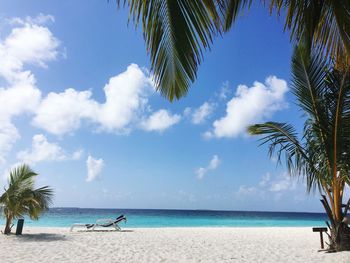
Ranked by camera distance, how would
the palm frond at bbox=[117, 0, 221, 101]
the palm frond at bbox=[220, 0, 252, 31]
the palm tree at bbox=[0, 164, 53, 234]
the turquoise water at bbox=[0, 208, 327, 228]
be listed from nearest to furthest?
the palm frond at bbox=[117, 0, 221, 101] < the palm frond at bbox=[220, 0, 252, 31] < the palm tree at bbox=[0, 164, 53, 234] < the turquoise water at bbox=[0, 208, 327, 228]

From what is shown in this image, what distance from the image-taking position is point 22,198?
11164 mm

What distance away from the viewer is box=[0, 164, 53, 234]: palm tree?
11.1 m

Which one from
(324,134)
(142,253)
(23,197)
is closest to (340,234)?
(324,134)

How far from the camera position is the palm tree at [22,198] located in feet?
36.5

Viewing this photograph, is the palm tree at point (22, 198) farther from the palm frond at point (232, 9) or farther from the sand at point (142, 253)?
the palm frond at point (232, 9)

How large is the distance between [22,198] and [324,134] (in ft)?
30.7

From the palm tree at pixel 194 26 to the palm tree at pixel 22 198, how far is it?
31.5 feet

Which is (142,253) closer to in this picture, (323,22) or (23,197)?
(23,197)

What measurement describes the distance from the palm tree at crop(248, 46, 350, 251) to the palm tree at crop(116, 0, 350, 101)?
10.4 feet

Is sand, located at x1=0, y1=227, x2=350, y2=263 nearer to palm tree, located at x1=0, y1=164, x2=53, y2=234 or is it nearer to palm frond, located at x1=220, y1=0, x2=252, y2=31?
palm tree, located at x1=0, y1=164, x2=53, y2=234

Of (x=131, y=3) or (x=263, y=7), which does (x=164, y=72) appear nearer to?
(x=131, y=3)

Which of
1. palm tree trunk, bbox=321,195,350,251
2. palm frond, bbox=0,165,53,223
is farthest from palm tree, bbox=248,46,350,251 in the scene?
palm frond, bbox=0,165,53,223

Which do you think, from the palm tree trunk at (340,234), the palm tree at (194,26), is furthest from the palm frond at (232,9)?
the palm tree trunk at (340,234)

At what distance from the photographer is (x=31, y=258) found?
7078 mm
